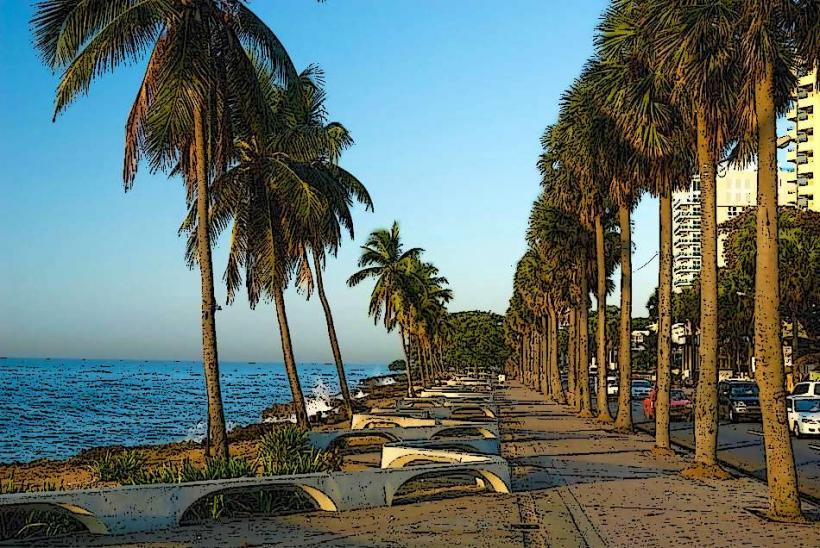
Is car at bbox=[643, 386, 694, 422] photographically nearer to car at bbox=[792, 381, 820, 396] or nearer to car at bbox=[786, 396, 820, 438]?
car at bbox=[792, 381, 820, 396]

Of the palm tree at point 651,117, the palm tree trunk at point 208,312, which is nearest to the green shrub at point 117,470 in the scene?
the palm tree trunk at point 208,312

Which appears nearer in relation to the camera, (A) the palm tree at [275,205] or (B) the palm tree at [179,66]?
(B) the palm tree at [179,66]

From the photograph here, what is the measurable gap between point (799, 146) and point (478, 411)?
81.3 m

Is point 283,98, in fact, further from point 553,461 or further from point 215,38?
point 553,461

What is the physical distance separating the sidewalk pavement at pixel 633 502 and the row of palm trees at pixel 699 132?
89 centimetres

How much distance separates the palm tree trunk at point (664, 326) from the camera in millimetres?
22281

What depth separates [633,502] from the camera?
47.6 ft

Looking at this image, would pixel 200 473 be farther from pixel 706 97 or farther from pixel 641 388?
pixel 641 388

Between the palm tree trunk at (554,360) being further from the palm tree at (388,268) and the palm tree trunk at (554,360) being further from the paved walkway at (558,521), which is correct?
the paved walkway at (558,521)

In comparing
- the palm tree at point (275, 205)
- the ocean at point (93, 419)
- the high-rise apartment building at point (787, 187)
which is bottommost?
the ocean at point (93, 419)

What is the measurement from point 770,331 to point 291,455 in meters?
8.94

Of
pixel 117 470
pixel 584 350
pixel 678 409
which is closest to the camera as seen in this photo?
pixel 117 470

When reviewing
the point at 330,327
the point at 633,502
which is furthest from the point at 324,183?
the point at 633,502

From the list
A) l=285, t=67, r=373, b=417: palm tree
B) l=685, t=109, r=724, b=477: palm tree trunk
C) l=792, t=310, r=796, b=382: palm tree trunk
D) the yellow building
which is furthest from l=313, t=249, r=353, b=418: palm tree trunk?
the yellow building
